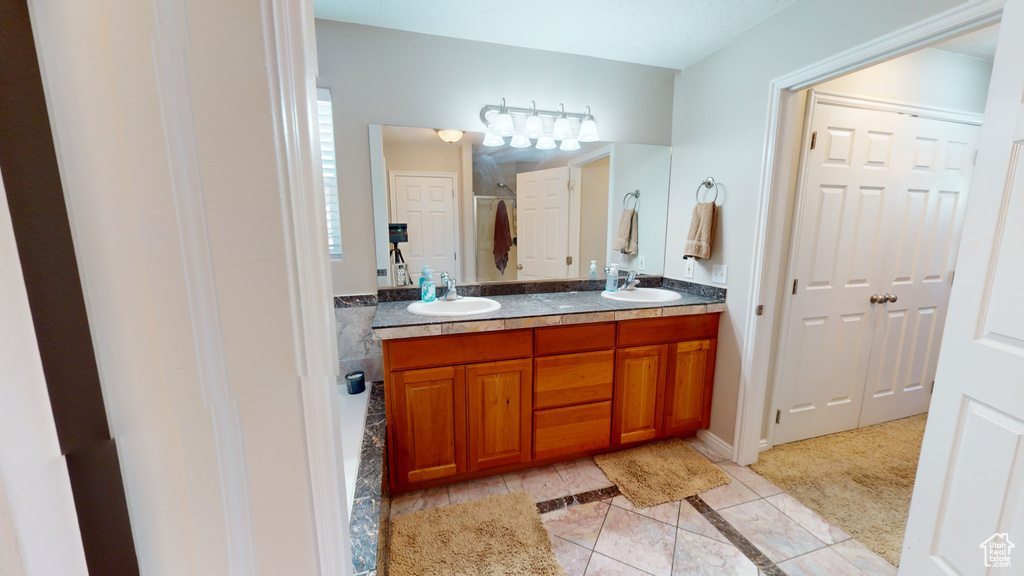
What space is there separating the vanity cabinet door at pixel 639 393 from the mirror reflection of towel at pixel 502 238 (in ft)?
2.86

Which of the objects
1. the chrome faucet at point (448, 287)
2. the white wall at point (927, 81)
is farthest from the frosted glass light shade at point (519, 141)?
the white wall at point (927, 81)

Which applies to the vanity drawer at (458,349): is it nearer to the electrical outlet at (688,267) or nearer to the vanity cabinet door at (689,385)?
the vanity cabinet door at (689,385)

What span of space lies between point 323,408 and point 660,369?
6.71 ft

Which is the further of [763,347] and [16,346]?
[763,347]

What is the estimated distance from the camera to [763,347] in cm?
190

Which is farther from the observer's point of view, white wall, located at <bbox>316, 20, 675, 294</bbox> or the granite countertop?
white wall, located at <bbox>316, 20, 675, 294</bbox>

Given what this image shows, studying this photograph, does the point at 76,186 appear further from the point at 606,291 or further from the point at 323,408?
the point at 606,291

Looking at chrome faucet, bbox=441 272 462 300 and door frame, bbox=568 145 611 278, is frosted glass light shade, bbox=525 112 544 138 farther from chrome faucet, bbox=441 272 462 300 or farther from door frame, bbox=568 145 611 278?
chrome faucet, bbox=441 272 462 300

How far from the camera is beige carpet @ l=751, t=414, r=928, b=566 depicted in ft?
5.23

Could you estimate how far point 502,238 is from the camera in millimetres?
2242

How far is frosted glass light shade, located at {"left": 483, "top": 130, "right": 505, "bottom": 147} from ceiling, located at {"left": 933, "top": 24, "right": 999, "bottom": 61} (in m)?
2.28

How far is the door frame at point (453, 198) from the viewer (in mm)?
1986

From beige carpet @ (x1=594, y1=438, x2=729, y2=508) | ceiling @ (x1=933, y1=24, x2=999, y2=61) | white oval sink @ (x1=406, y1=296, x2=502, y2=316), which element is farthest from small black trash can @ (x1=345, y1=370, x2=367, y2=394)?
ceiling @ (x1=933, y1=24, x2=999, y2=61)

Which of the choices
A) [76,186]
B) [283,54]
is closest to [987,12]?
[283,54]
